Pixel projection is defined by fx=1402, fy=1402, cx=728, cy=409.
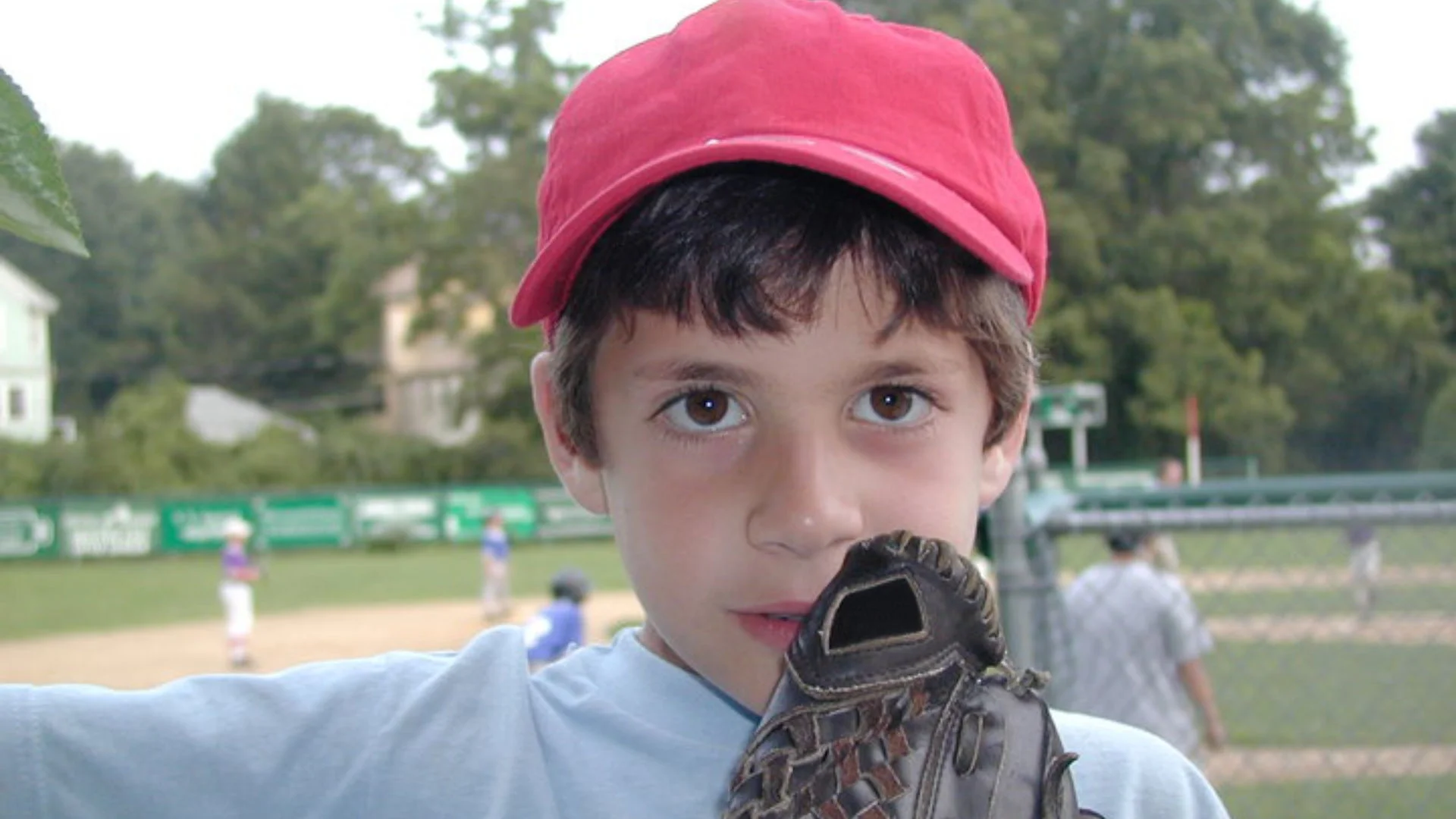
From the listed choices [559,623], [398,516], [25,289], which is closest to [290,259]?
[25,289]

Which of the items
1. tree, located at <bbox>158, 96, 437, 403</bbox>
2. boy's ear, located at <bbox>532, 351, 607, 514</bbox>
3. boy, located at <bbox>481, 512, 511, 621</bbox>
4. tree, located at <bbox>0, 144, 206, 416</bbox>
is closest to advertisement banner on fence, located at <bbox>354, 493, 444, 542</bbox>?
boy, located at <bbox>481, 512, 511, 621</bbox>

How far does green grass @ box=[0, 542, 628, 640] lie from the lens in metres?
17.8

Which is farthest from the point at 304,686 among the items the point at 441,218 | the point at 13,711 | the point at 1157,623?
the point at 441,218

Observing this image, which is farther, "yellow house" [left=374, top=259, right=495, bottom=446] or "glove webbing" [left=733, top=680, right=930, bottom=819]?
"yellow house" [left=374, top=259, right=495, bottom=446]

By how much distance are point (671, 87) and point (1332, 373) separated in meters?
30.0

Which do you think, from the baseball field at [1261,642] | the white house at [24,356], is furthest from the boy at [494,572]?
the white house at [24,356]

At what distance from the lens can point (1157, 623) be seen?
18.7 ft

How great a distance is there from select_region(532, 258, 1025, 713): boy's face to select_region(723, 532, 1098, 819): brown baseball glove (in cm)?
14

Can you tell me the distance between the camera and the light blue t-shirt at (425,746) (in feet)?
3.49

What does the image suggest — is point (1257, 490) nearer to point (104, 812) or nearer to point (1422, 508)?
point (1422, 508)

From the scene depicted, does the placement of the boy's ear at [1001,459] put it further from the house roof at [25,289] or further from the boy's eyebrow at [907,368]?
the house roof at [25,289]

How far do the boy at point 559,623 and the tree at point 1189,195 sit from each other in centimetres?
2203

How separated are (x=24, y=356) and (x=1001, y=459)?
4172 centimetres

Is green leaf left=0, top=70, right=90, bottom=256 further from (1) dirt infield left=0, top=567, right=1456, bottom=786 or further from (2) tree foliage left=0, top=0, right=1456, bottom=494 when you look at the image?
(2) tree foliage left=0, top=0, right=1456, bottom=494
